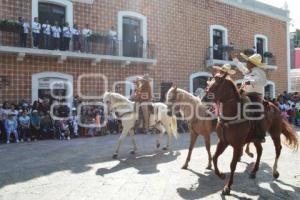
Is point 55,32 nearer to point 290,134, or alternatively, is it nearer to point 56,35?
point 56,35

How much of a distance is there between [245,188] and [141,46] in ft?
39.6

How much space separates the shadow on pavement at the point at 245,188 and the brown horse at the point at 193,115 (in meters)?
0.91

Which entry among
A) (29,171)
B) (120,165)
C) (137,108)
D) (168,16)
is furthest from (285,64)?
(29,171)

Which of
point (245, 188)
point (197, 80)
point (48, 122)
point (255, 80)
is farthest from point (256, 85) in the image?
point (197, 80)

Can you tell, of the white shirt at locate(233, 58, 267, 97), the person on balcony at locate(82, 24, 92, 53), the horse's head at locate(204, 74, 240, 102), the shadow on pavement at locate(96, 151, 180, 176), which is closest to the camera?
the horse's head at locate(204, 74, 240, 102)

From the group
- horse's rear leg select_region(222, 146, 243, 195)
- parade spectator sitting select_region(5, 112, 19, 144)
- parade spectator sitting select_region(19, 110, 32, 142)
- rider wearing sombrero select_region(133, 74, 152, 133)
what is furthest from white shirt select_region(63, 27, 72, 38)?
horse's rear leg select_region(222, 146, 243, 195)

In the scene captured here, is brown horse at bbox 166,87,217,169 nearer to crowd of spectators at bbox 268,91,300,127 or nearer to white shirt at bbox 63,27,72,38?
white shirt at bbox 63,27,72,38

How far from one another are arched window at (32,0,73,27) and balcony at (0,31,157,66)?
115 centimetres

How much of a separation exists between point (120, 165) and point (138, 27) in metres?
11.0

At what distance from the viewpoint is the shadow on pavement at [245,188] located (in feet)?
21.1

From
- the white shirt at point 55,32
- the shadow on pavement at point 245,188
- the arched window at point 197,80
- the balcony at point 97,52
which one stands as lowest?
the shadow on pavement at point 245,188

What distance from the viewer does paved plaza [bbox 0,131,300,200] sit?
648 cm

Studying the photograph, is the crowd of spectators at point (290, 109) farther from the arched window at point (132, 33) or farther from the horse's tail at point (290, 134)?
the horse's tail at point (290, 134)

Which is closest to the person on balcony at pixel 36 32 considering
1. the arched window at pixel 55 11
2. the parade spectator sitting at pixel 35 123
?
the arched window at pixel 55 11
